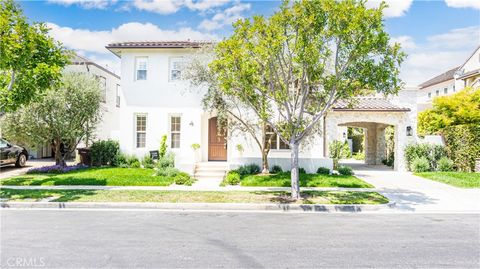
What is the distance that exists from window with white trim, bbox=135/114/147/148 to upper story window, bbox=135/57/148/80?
2.10 m

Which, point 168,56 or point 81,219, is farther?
point 168,56

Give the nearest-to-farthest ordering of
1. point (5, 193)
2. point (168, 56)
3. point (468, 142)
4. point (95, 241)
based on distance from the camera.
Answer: point (95, 241), point (5, 193), point (468, 142), point (168, 56)

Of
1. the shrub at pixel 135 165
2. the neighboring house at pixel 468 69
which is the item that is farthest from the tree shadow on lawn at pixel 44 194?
the neighboring house at pixel 468 69

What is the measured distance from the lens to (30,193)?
10.6m

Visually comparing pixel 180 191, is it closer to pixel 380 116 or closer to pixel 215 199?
pixel 215 199

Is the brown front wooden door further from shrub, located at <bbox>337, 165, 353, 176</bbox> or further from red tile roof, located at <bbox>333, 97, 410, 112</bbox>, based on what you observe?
red tile roof, located at <bbox>333, 97, 410, 112</bbox>

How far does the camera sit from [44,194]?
413 inches

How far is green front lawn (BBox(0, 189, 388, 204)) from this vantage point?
975 cm

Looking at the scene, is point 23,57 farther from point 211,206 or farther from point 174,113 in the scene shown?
point 174,113

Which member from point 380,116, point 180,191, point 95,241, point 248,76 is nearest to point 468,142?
point 380,116

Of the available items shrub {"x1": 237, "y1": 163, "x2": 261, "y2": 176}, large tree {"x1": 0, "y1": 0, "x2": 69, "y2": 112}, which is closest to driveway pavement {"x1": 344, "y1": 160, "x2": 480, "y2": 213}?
shrub {"x1": 237, "y1": 163, "x2": 261, "y2": 176}

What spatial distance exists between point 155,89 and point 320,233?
12586 millimetres

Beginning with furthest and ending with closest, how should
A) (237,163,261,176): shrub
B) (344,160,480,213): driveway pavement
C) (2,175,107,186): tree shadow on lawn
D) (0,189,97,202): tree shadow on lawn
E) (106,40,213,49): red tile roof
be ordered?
(106,40,213,49): red tile roof, (237,163,261,176): shrub, (2,175,107,186): tree shadow on lawn, (0,189,97,202): tree shadow on lawn, (344,160,480,213): driveway pavement

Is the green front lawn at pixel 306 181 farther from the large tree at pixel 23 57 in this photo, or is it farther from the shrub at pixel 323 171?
the large tree at pixel 23 57
